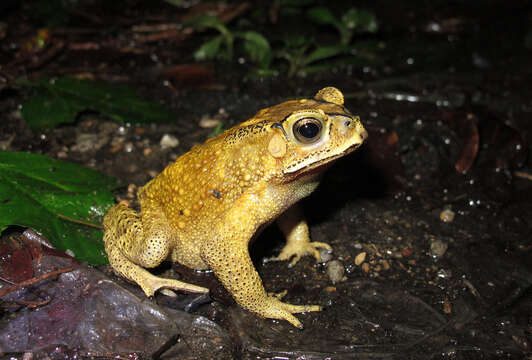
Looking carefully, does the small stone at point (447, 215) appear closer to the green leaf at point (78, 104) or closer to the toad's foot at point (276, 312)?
the toad's foot at point (276, 312)

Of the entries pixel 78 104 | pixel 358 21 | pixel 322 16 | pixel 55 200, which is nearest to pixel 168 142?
pixel 78 104

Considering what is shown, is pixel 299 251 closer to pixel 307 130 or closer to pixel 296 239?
pixel 296 239

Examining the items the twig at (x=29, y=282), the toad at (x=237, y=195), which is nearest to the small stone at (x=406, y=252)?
the toad at (x=237, y=195)

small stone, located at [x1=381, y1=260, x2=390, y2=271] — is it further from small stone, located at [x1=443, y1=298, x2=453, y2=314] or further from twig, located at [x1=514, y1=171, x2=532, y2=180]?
twig, located at [x1=514, y1=171, x2=532, y2=180]

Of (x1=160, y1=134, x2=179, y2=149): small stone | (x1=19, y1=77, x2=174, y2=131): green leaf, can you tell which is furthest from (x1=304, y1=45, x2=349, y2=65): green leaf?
(x1=160, y1=134, x2=179, y2=149): small stone

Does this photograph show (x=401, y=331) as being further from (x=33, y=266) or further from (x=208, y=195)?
(x=33, y=266)

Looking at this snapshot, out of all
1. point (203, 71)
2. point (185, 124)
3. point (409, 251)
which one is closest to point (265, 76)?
point (203, 71)
